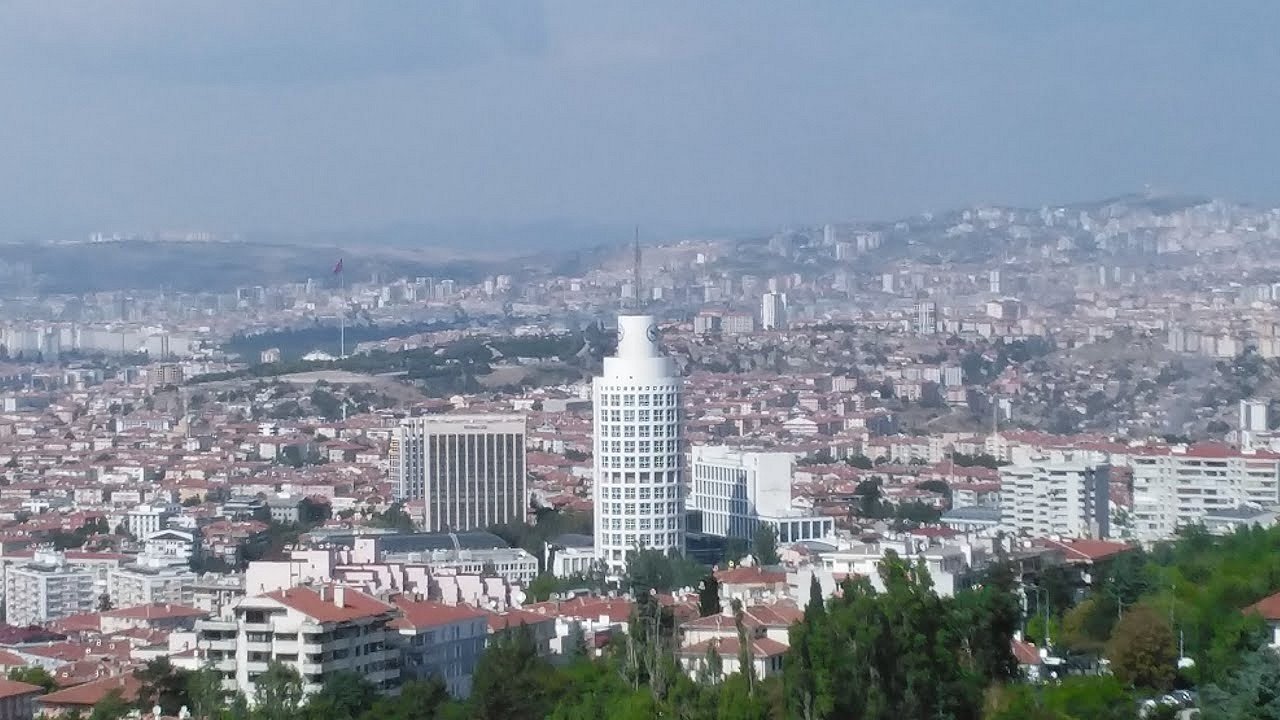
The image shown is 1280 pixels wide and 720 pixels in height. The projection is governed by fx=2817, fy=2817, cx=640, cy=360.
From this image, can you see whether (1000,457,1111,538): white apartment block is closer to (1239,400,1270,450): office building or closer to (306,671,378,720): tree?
(1239,400,1270,450): office building

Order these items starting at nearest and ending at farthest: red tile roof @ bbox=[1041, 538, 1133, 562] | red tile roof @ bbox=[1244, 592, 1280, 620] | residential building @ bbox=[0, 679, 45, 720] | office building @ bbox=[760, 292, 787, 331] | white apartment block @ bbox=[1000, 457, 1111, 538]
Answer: red tile roof @ bbox=[1244, 592, 1280, 620], residential building @ bbox=[0, 679, 45, 720], red tile roof @ bbox=[1041, 538, 1133, 562], white apartment block @ bbox=[1000, 457, 1111, 538], office building @ bbox=[760, 292, 787, 331]

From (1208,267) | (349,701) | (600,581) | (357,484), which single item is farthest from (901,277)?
(349,701)

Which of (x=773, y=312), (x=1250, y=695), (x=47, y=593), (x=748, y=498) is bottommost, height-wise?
(x=47, y=593)

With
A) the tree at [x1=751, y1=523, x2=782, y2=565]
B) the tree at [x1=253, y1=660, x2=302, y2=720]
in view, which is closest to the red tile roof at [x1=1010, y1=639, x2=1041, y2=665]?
the tree at [x1=253, y1=660, x2=302, y2=720]

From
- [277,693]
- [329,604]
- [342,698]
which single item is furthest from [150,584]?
[277,693]

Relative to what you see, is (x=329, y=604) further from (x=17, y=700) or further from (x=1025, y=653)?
(x=1025, y=653)

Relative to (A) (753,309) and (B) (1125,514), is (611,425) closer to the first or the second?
(B) (1125,514)
